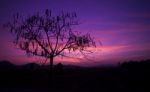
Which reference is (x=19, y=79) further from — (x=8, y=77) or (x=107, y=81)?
(x=107, y=81)

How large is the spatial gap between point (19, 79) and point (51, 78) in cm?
485

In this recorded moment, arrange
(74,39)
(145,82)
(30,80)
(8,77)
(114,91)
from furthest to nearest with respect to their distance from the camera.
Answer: (8,77) → (30,80) → (74,39) → (145,82) → (114,91)

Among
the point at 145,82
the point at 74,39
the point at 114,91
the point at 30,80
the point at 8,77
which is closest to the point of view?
the point at 114,91

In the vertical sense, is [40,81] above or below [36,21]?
below

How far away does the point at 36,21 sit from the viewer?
2988 centimetres

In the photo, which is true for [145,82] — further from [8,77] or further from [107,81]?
[8,77]

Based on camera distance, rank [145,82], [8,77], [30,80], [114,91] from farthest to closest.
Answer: [8,77] < [30,80] < [145,82] < [114,91]

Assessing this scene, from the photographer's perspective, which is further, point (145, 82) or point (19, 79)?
point (19, 79)

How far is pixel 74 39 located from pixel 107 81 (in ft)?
18.5

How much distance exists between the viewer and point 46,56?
29.9 metres

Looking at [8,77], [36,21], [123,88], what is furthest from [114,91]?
[8,77]

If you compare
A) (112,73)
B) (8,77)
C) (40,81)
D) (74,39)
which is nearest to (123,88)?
(112,73)

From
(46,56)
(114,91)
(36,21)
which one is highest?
(36,21)

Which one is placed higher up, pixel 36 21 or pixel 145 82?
pixel 36 21
